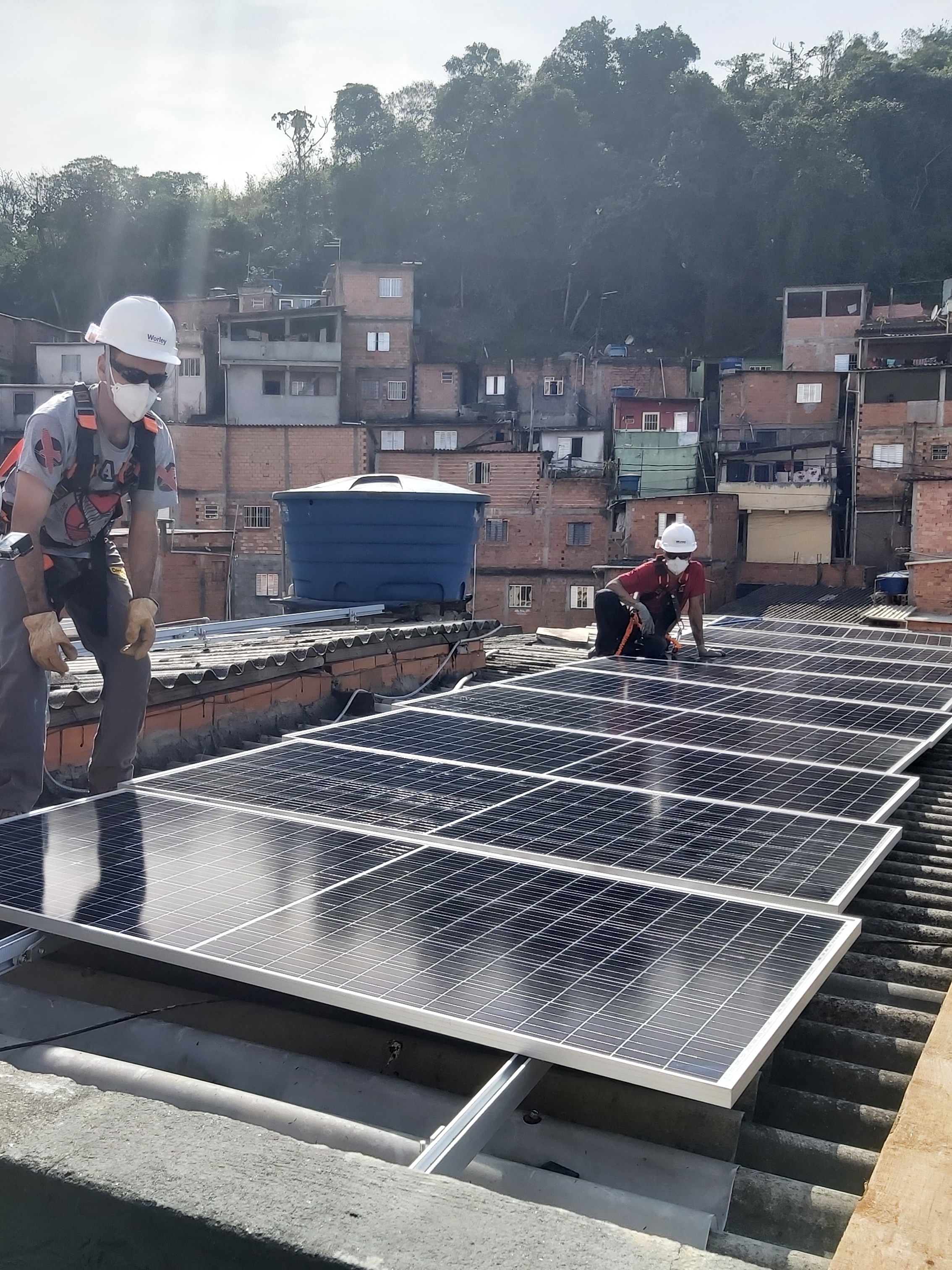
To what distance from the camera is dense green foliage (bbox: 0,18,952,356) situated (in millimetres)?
79938

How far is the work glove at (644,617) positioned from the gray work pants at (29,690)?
659 cm

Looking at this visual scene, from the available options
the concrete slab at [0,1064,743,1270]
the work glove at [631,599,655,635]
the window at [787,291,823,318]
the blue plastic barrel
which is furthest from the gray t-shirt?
the window at [787,291,823,318]

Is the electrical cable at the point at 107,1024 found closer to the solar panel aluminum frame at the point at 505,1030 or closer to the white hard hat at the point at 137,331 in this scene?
the solar panel aluminum frame at the point at 505,1030

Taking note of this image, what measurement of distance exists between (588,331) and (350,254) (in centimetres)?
2069

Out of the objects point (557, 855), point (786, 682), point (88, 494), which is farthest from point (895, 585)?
point (557, 855)

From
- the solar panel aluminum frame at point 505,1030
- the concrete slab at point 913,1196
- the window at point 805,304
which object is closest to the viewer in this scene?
the concrete slab at point 913,1196

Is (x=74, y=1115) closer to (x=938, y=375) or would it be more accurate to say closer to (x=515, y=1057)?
(x=515, y=1057)

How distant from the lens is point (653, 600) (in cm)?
1227

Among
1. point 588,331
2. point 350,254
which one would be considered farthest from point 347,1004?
point 350,254

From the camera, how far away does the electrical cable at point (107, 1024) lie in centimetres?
344

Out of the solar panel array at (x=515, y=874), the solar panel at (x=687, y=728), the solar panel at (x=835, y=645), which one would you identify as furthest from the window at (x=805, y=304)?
the solar panel array at (x=515, y=874)

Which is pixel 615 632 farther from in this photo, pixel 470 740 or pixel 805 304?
pixel 805 304

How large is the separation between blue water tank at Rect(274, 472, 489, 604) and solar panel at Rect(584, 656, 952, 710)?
4.60 metres

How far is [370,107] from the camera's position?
9619 centimetres
